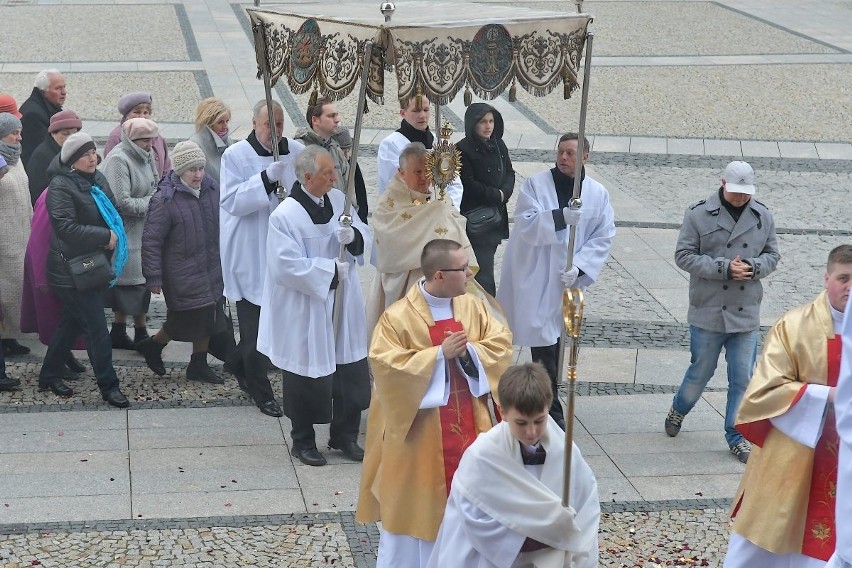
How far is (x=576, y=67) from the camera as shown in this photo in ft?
22.0

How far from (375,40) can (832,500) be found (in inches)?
116

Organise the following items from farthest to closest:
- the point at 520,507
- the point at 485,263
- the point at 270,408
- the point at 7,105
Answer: the point at 7,105, the point at 485,263, the point at 270,408, the point at 520,507

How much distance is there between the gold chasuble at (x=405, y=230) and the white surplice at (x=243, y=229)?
2.84 ft

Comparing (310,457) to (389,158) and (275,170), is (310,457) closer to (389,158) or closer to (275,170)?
(275,170)

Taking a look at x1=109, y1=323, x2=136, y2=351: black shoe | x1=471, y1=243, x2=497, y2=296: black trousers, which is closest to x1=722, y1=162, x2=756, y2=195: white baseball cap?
x1=471, y1=243, x2=497, y2=296: black trousers

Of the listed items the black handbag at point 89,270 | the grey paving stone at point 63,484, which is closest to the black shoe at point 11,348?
the black handbag at point 89,270

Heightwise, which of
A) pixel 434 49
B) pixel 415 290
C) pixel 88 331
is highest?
pixel 434 49

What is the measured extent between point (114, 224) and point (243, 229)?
74cm

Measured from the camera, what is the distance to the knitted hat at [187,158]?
7516mm

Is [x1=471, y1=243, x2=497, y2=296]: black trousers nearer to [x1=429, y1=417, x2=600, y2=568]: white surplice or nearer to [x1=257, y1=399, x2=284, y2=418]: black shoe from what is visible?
[x1=257, y1=399, x2=284, y2=418]: black shoe

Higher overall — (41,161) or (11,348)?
(41,161)

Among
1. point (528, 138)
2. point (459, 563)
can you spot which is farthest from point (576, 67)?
point (528, 138)

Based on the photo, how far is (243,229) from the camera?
25.1ft

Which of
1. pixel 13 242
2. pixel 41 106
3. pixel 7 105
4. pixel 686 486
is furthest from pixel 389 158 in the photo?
pixel 41 106
